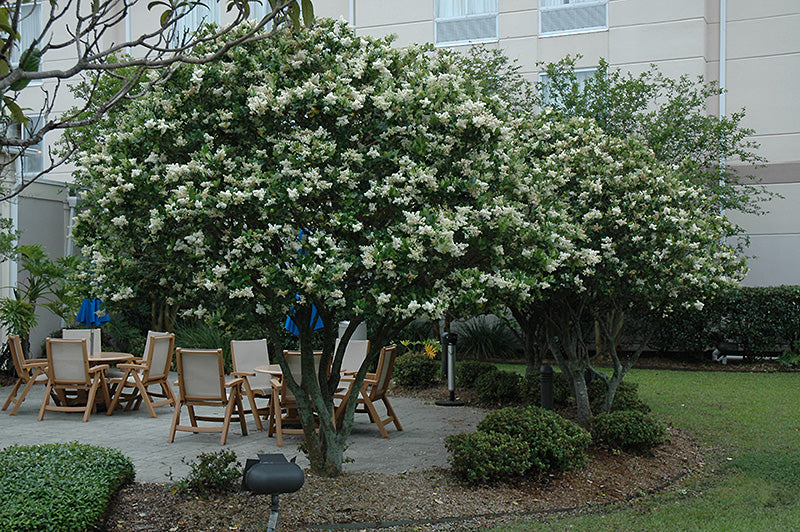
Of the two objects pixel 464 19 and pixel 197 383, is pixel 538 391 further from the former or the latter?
pixel 464 19

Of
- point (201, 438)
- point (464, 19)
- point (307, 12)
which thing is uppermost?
point (464, 19)

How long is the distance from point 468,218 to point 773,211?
13399mm

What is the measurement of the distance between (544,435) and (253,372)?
4314mm

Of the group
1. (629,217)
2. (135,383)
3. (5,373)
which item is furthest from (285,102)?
(5,373)

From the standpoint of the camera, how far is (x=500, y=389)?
1114cm

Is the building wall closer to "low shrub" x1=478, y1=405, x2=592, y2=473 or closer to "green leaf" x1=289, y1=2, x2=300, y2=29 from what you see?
"low shrub" x1=478, y1=405, x2=592, y2=473

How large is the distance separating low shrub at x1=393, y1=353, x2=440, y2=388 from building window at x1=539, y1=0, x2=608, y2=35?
9045 mm

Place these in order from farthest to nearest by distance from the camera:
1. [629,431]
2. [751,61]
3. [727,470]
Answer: [751,61]
[629,431]
[727,470]

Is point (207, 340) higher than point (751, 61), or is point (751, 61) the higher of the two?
point (751, 61)

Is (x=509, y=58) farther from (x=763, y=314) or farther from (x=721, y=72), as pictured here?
(x=763, y=314)

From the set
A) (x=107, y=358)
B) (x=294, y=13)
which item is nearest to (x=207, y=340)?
(x=107, y=358)

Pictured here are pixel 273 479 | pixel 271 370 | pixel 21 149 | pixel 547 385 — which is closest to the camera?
pixel 21 149

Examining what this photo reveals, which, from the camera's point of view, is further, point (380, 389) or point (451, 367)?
point (451, 367)

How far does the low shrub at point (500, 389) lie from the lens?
11.1 metres
